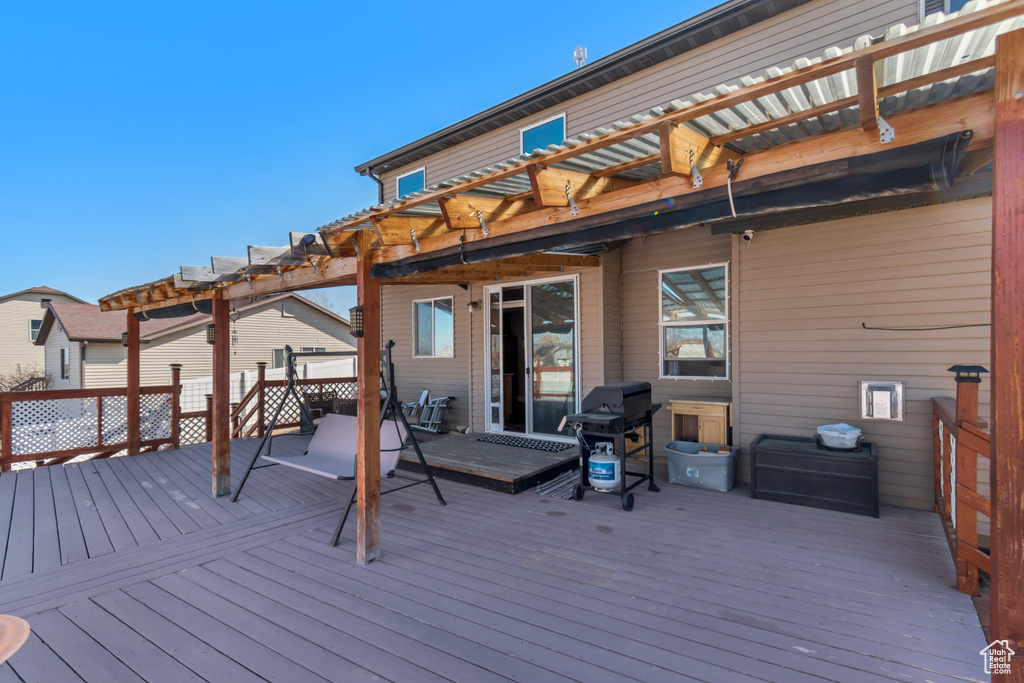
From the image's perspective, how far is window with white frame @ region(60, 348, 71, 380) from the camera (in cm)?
1585

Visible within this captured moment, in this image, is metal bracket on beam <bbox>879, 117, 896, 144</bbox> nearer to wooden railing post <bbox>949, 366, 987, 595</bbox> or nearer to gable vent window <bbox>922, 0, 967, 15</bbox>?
wooden railing post <bbox>949, 366, 987, 595</bbox>

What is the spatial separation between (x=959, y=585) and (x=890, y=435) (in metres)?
1.71

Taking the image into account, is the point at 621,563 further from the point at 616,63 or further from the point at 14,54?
the point at 14,54

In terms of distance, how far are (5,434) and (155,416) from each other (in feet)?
4.91

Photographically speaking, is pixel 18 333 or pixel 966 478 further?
pixel 18 333

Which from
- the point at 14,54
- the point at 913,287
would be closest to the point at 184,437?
the point at 913,287

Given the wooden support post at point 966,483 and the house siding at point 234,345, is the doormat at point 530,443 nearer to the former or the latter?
the wooden support post at point 966,483

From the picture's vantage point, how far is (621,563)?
299cm

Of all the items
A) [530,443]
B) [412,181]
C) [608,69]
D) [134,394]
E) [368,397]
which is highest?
[608,69]

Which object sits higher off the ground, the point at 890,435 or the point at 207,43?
the point at 207,43

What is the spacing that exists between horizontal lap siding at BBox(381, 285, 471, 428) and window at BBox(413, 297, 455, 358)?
3.4 inches

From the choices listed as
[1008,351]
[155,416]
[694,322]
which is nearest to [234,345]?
[155,416]

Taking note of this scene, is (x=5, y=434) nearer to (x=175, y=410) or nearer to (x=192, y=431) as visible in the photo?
(x=175, y=410)

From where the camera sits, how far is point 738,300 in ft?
15.5
